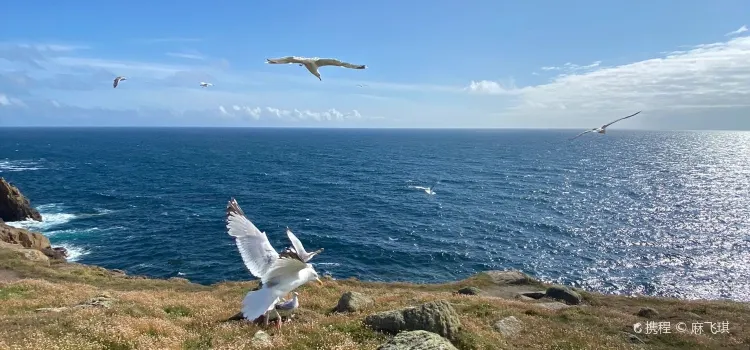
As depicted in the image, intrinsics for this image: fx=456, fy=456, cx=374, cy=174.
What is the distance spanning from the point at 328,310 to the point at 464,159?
16026 cm

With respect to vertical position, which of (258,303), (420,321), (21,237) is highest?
(258,303)

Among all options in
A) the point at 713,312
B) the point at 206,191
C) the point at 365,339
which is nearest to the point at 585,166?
the point at 206,191

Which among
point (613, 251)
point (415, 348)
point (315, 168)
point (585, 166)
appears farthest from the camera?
point (585, 166)

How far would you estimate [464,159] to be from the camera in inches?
6914

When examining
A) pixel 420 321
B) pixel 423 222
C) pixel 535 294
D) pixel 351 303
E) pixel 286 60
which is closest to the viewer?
pixel 286 60

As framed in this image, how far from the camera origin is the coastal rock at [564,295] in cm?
3612

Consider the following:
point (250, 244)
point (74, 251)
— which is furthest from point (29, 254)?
point (250, 244)

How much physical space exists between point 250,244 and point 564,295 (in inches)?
1242

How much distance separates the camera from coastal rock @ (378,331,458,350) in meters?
12.2

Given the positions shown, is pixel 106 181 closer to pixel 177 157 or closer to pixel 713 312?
pixel 177 157

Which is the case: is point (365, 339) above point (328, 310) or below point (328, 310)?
above

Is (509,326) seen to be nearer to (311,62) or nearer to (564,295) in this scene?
(311,62)

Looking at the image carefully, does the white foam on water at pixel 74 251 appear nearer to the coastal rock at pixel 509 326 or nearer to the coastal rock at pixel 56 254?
the coastal rock at pixel 56 254

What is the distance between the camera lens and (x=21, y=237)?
179 feet
